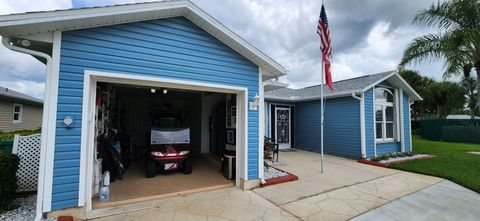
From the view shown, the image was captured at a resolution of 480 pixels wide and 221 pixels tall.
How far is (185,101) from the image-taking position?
10969 millimetres

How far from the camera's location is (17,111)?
12359mm

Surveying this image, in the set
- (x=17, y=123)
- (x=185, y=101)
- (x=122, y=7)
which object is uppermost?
(x=122, y=7)

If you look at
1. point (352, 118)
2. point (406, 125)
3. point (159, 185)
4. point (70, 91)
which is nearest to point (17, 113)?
point (159, 185)

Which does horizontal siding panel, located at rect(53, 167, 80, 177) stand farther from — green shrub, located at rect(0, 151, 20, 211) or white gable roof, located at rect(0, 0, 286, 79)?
white gable roof, located at rect(0, 0, 286, 79)

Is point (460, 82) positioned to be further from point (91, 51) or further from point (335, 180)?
point (91, 51)

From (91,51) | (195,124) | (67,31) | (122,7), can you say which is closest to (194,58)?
(122,7)

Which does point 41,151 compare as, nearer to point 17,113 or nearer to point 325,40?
point 325,40

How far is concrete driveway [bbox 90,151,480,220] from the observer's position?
11.3 ft

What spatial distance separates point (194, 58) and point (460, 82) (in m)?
24.3

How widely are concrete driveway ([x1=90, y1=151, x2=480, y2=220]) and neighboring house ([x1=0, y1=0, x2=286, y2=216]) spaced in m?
0.68

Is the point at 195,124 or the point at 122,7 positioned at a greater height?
the point at 122,7

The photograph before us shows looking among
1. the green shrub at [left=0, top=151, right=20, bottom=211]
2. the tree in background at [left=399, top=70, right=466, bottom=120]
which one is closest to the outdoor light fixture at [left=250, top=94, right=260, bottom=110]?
the green shrub at [left=0, top=151, right=20, bottom=211]

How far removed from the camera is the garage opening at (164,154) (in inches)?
171

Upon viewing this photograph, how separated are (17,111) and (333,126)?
1768 cm
